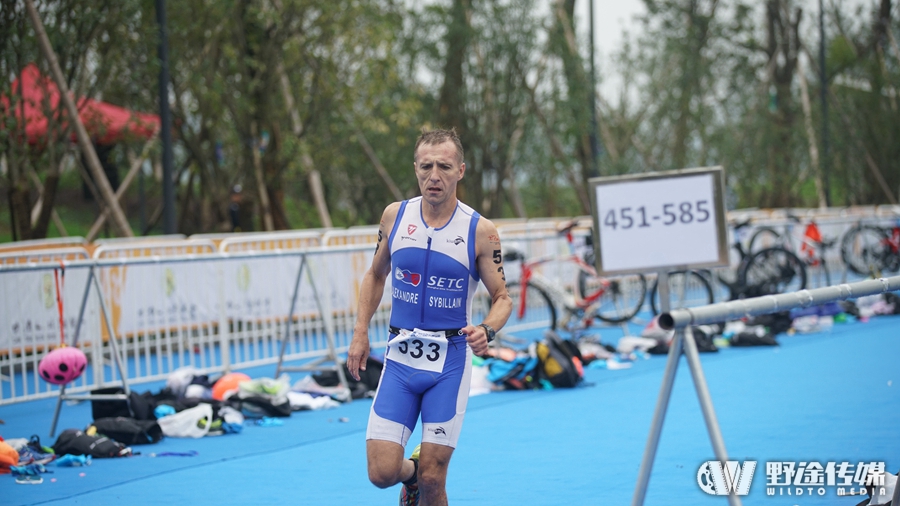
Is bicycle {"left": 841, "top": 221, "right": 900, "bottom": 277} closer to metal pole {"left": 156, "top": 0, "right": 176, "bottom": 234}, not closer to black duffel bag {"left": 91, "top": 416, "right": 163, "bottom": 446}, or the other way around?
metal pole {"left": 156, "top": 0, "right": 176, "bottom": 234}

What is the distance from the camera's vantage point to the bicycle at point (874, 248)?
19688 mm

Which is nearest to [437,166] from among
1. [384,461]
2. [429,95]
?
[384,461]

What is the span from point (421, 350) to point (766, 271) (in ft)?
40.8

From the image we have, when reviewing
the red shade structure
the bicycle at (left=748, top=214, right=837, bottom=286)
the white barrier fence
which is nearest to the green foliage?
the red shade structure

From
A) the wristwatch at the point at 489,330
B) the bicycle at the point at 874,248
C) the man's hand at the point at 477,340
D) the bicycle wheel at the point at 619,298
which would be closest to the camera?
the man's hand at the point at 477,340

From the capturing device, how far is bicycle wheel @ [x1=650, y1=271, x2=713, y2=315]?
15.6 metres

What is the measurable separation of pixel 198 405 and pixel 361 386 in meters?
1.98

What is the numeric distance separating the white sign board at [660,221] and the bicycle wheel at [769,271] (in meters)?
11.8

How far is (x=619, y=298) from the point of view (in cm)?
1571

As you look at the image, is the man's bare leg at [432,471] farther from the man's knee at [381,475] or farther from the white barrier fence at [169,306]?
the white barrier fence at [169,306]

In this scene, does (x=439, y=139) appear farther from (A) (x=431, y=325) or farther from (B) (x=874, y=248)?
(B) (x=874, y=248)

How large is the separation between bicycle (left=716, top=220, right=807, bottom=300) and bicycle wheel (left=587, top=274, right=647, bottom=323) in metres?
1.48

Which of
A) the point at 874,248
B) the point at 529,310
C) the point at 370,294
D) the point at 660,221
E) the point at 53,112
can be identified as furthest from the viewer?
the point at 874,248

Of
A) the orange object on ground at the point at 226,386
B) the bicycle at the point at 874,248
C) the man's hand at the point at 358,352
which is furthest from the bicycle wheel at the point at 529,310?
the man's hand at the point at 358,352
